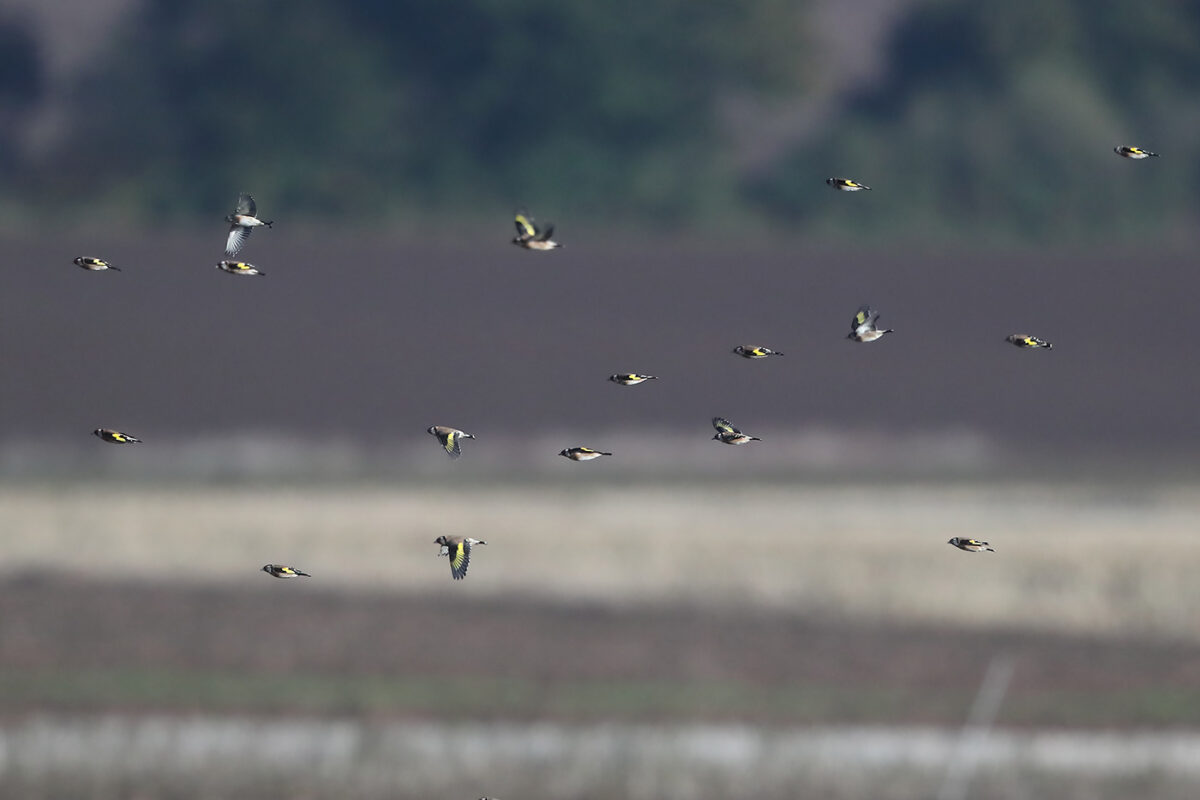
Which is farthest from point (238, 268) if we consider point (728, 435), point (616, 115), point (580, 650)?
point (616, 115)

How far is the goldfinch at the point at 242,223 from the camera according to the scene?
46.1 ft

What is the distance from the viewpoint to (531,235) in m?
14.4

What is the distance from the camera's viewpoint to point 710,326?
64.4m

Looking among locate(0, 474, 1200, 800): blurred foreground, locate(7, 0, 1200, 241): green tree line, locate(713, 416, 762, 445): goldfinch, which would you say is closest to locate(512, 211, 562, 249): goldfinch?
locate(713, 416, 762, 445): goldfinch

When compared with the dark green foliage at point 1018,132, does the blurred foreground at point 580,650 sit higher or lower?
lower

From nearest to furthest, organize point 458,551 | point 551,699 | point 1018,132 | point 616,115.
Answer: point 458,551 < point 551,699 < point 616,115 < point 1018,132

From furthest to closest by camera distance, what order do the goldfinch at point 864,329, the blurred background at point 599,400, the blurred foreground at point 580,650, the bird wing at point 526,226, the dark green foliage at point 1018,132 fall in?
the dark green foliage at point 1018,132 → the blurred background at point 599,400 → the blurred foreground at point 580,650 → the bird wing at point 526,226 → the goldfinch at point 864,329

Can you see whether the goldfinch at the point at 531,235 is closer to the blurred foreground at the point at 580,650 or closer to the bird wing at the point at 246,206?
the bird wing at the point at 246,206

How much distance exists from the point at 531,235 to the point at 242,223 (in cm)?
164

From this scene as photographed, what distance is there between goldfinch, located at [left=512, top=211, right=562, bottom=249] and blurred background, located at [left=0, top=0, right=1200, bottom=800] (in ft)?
37.0

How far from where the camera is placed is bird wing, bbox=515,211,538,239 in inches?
569

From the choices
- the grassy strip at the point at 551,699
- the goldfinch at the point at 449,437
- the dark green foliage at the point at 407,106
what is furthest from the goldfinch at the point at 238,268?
the dark green foliage at the point at 407,106

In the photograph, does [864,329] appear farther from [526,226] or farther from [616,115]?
[616,115]

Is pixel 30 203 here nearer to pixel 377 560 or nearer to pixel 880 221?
pixel 880 221
